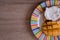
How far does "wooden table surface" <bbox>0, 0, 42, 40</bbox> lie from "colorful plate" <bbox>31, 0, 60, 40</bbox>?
0.05 m

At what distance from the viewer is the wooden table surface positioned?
3.55ft

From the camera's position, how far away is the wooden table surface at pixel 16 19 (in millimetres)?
1082

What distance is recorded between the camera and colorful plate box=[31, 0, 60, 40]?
1.01m

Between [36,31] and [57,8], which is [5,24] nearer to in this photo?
[36,31]

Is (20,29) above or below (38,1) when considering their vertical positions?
below

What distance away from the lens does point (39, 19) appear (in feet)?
3.52

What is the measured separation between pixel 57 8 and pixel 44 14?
0.33 ft

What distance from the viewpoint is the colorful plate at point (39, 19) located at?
3.32 ft

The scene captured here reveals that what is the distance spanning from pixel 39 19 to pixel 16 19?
0.56 feet

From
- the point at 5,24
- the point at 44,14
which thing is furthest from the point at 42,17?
the point at 5,24

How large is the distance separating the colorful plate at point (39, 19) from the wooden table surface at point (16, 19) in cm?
5

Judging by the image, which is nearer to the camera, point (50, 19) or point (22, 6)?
point (50, 19)

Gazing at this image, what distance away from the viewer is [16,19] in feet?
3.68

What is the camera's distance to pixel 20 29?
1092 millimetres
